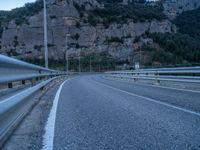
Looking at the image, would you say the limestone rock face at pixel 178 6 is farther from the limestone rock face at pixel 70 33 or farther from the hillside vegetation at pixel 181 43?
the limestone rock face at pixel 70 33

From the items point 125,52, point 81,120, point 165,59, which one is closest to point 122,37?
point 125,52

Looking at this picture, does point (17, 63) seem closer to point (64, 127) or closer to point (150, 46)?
point (64, 127)

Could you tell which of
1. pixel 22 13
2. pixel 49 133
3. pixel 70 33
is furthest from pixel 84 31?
pixel 49 133

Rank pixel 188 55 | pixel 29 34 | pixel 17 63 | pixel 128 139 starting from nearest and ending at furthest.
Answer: pixel 128 139, pixel 17 63, pixel 188 55, pixel 29 34

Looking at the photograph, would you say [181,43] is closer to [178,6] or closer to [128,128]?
[178,6]

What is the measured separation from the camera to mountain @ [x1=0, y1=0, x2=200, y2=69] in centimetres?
12275

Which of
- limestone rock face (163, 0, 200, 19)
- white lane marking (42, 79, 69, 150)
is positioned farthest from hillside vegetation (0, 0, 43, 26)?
white lane marking (42, 79, 69, 150)

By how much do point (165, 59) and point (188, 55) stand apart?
12517 millimetres

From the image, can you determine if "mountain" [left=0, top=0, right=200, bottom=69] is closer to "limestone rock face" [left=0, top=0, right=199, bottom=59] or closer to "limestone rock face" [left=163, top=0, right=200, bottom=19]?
"limestone rock face" [left=0, top=0, right=199, bottom=59]

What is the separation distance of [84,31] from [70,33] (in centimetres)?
483

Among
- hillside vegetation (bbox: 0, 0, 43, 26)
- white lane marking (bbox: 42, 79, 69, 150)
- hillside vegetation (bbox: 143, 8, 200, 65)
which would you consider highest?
hillside vegetation (bbox: 0, 0, 43, 26)

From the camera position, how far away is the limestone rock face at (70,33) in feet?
409

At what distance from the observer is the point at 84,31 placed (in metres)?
131

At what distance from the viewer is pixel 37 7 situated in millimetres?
132500
